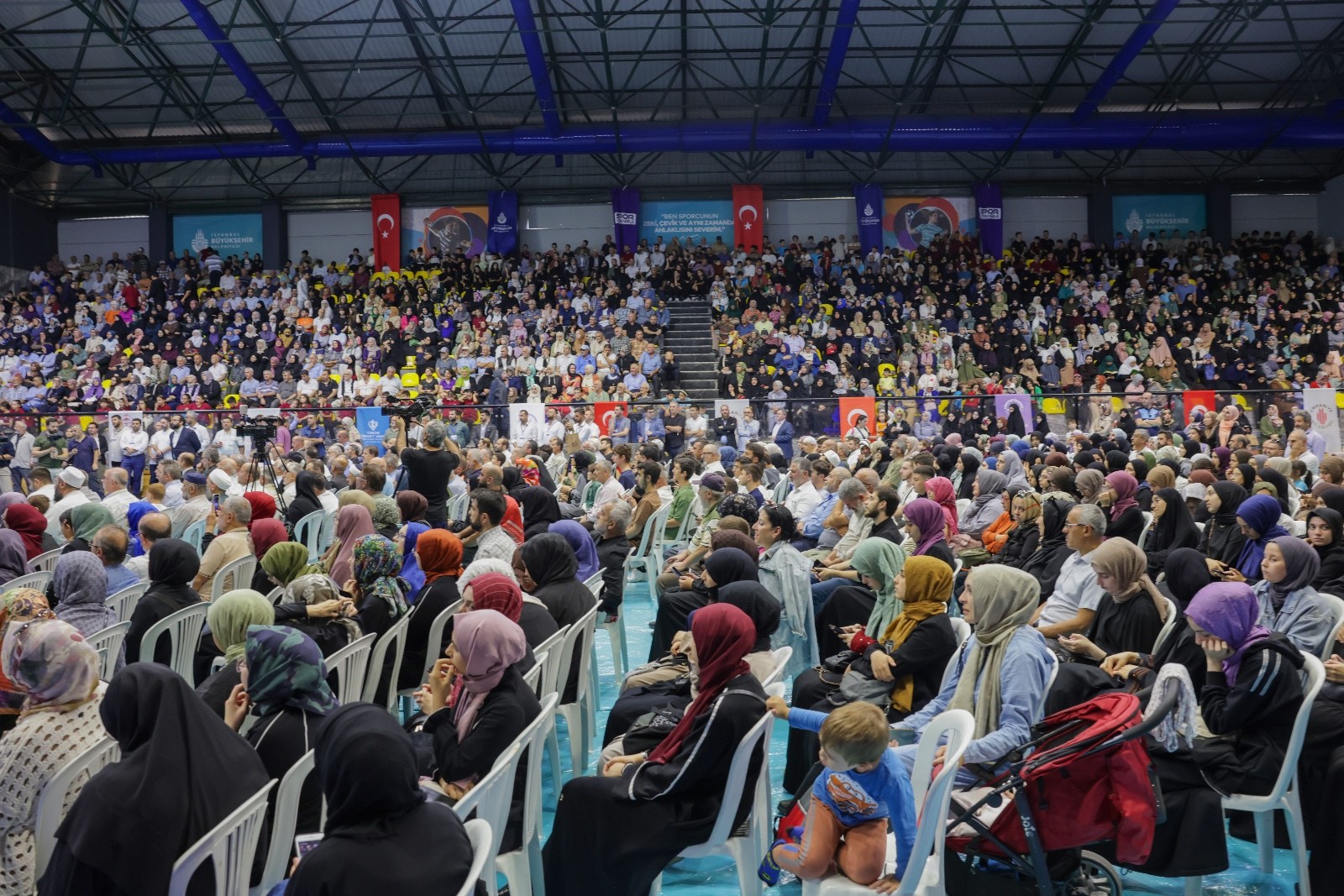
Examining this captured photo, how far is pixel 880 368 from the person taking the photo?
66.9ft

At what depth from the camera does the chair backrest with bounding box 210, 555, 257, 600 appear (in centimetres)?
594

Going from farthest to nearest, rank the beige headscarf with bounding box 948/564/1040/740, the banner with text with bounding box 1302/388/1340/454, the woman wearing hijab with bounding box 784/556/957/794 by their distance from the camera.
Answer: the banner with text with bounding box 1302/388/1340/454 → the woman wearing hijab with bounding box 784/556/957/794 → the beige headscarf with bounding box 948/564/1040/740

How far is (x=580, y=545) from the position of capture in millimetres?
6227

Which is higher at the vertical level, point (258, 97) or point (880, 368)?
point (258, 97)

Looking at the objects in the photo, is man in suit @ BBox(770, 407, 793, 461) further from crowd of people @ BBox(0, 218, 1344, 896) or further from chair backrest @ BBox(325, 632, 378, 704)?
chair backrest @ BBox(325, 632, 378, 704)

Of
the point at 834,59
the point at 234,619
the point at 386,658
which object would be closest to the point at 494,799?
the point at 234,619

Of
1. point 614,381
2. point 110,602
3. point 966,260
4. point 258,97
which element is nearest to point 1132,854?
point 110,602

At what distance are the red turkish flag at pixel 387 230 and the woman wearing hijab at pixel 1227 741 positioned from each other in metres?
23.3

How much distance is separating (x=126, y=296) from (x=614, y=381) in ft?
40.1

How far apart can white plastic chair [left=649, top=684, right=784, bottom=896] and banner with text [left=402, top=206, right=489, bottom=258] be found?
2294 centimetres

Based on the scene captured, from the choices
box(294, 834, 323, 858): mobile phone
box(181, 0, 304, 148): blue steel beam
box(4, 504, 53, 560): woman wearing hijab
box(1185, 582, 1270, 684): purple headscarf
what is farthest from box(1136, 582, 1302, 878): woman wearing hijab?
→ box(181, 0, 304, 148): blue steel beam

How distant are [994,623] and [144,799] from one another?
8.42 feet

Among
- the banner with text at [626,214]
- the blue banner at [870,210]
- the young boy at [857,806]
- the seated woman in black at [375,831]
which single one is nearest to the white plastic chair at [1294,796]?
the young boy at [857,806]

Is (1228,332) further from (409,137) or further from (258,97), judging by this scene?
(258,97)
